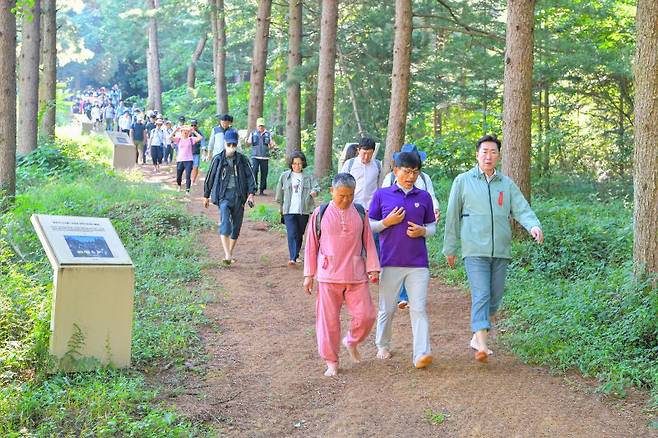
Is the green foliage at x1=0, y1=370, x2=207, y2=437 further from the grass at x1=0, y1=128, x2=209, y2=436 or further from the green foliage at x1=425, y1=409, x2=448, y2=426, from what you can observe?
the green foliage at x1=425, y1=409, x2=448, y2=426

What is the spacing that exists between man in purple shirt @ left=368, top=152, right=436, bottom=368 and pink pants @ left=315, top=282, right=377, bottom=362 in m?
0.31

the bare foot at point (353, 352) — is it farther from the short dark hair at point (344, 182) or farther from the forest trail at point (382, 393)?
the short dark hair at point (344, 182)

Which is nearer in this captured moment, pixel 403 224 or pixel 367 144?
pixel 403 224

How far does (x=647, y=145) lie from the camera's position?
27.5 ft

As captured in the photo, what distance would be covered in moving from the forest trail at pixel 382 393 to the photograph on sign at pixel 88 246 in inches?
49.3

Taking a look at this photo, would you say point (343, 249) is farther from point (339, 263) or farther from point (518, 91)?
point (518, 91)

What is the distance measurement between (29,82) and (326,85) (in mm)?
7332

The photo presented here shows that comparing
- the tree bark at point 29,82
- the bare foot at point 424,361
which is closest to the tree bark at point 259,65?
the tree bark at point 29,82

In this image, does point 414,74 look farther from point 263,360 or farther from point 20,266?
point 263,360

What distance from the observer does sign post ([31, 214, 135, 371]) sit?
22.1 ft

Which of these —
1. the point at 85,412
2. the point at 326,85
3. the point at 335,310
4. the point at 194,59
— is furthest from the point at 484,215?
the point at 194,59

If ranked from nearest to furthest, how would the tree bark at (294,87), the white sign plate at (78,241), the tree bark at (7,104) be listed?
1. the white sign plate at (78,241)
2. the tree bark at (7,104)
3. the tree bark at (294,87)

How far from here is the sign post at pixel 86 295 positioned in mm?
6723

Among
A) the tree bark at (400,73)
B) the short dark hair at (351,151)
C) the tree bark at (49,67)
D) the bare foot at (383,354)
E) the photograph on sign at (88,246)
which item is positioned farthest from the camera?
the tree bark at (49,67)
